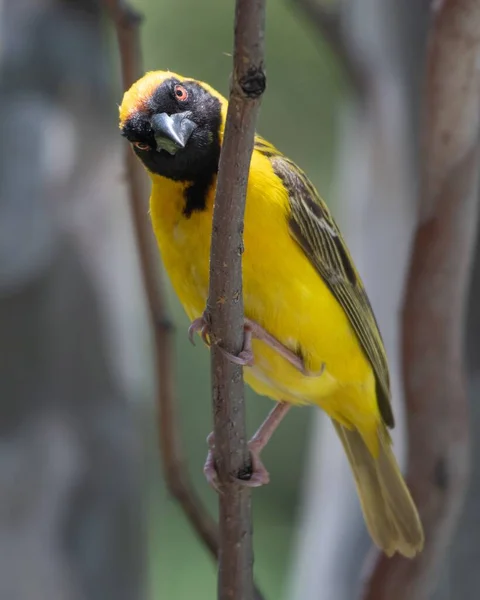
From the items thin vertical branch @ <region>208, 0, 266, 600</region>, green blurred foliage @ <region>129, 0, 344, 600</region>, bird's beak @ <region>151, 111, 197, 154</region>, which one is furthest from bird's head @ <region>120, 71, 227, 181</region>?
green blurred foliage @ <region>129, 0, 344, 600</region>

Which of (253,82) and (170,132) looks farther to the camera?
(170,132)

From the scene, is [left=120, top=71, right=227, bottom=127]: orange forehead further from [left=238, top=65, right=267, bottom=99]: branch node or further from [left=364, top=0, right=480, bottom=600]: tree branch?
[left=238, top=65, right=267, bottom=99]: branch node

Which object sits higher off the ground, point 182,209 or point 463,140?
point 463,140

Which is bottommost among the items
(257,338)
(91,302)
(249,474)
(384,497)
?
(384,497)

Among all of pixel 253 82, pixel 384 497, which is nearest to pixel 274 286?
pixel 384 497

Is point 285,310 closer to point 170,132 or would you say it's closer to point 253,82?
point 170,132

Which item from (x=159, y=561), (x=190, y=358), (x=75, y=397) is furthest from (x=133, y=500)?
(x=190, y=358)

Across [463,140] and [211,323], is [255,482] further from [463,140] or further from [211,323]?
[463,140]

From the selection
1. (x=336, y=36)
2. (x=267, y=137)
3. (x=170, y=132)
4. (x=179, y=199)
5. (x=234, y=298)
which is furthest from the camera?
(x=267, y=137)
